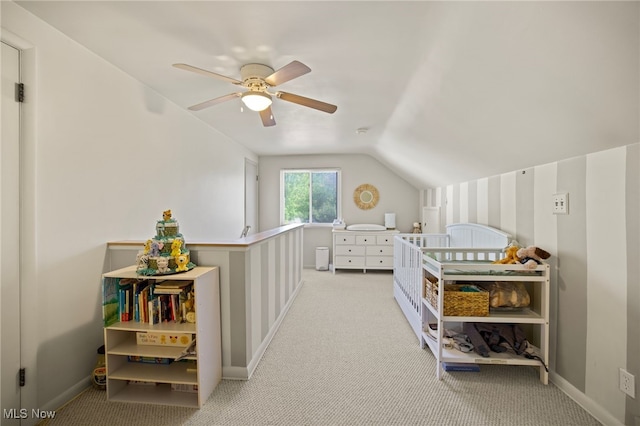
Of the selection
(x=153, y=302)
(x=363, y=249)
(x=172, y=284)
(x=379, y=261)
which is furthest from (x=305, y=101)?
(x=379, y=261)

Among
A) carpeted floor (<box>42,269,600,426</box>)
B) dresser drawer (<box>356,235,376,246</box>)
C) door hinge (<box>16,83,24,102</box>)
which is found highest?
door hinge (<box>16,83,24,102</box>)

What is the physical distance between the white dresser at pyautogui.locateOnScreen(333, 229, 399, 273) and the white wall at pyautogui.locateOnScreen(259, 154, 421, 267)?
557mm

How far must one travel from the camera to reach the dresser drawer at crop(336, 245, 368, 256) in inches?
196

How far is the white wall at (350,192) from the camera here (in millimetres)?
5383

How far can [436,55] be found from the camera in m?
1.76

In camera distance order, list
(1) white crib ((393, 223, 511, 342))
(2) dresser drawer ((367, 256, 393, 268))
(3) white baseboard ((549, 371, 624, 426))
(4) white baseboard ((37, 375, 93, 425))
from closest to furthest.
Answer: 1. (3) white baseboard ((549, 371, 624, 426))
2. (4) white baseboard ((37, 375, 93, 425))
3. (1) white crib ((393, 223, 511, 342))
4. (2) dresser drawer ((367, 256, 393, 268))

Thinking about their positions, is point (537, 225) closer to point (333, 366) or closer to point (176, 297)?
point (333, 366)

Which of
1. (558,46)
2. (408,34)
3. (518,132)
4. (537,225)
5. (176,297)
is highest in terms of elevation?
(408,34)

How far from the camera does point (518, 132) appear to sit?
189 cm

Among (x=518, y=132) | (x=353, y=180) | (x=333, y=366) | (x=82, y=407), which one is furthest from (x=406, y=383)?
(x=353, y=180)

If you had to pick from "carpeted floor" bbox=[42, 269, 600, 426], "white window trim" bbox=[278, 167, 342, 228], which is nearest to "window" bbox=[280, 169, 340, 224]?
"white window trim" bbox=[278, 167, 342, 228]

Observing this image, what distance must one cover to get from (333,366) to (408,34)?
89.8 inches

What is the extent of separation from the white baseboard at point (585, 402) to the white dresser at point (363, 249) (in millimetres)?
3104

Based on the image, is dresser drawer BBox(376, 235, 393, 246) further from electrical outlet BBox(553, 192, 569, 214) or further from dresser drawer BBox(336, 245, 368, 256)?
electrical outlet BBox(553, 192, 569, 214)
